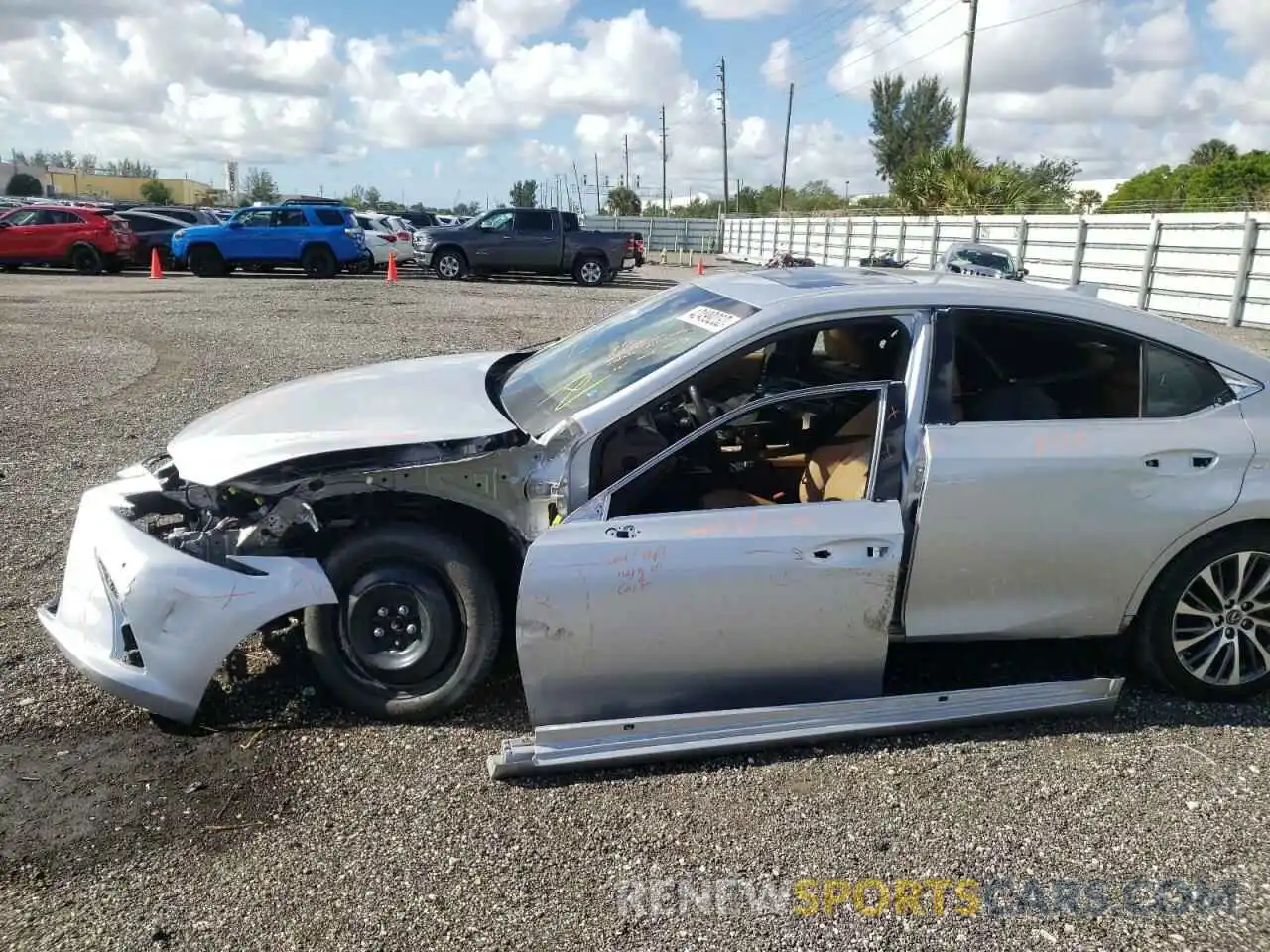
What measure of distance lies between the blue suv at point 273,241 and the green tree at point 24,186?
80.3m

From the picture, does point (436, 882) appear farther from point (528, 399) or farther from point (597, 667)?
point (528, 399)

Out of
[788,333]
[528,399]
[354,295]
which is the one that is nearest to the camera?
[788,333]

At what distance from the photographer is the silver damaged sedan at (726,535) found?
3.38 metres

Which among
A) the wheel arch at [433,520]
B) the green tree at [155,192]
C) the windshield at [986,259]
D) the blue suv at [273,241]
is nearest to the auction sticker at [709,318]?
the wheel arch at [433,520]

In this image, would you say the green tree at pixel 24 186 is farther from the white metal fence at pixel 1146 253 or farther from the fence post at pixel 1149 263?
the fence post at pixel 1149 263

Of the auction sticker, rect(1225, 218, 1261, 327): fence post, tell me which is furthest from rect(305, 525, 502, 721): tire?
rect(1225, 218, 1261, 327): fence post

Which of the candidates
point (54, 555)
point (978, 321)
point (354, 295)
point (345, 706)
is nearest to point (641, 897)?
point (345, 706)

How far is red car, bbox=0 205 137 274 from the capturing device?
76.2 ft

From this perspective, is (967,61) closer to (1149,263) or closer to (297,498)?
(1149,263)

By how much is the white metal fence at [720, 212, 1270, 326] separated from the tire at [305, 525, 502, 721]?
14.8m

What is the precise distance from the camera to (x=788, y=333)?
369cm

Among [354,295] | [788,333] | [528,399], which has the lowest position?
[354,295]

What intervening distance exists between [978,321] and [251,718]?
10.3 feet

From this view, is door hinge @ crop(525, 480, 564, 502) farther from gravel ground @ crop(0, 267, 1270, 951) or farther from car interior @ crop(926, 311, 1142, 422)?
car interior @ crop(926, 311, 1142, 422)
